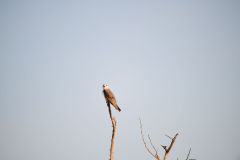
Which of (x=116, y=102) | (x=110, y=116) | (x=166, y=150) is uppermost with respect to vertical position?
(x=116, y=102)

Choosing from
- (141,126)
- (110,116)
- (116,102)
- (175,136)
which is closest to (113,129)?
(110,116)

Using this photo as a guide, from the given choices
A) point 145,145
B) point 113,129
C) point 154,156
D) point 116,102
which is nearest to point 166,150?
point 154,156

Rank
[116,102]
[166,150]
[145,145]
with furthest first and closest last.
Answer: [116,102] < [145,145] < [166,150]

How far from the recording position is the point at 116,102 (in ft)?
30.9

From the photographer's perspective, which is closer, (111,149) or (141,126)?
(111,149)

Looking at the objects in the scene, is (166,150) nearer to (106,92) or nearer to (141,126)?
(141,126)

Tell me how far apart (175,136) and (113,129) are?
140cm

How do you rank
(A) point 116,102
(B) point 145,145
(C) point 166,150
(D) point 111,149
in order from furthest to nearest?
(A) point 116,102 → (B) point 145,145 → (C) point 166,150 → (D) point 111,149

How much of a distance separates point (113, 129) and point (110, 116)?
0.54 m

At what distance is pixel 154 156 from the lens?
17.4 ft

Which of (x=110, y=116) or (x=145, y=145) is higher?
(x=110, y=116)

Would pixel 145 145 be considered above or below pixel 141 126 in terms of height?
below

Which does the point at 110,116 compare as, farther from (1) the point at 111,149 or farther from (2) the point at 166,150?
(2) the point at 166,150

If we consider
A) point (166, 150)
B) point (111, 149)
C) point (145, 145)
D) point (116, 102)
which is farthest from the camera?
point (116, 102)
